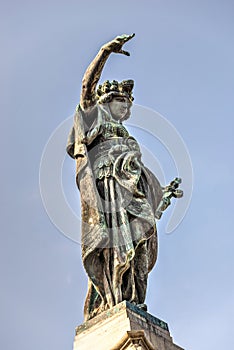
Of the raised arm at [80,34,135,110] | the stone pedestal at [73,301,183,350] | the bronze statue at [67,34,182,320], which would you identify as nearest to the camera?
the stone pedestal at [73,301,183,350]

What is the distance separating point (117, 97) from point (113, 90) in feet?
0.45

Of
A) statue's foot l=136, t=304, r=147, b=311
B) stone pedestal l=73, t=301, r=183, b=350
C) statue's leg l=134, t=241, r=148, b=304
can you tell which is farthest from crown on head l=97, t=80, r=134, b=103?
stone pedestal l=73, t=301, r=183, b=350

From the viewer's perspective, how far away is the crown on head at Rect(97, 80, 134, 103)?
35.4 feet

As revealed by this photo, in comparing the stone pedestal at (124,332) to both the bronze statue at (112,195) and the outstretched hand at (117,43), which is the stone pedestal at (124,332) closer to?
the bronze statue at (112,195)

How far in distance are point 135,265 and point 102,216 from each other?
2.71 feet

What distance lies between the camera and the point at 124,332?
7945 mm

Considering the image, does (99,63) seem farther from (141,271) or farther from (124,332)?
(124,332)

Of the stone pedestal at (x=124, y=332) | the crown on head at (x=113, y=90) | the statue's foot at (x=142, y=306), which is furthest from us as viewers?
the crown on head at (x=113, y=90)

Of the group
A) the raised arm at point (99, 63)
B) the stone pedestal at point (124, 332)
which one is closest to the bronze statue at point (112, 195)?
the raised arm at point (99, 63)

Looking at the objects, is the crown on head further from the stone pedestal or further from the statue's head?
the stone pedestal

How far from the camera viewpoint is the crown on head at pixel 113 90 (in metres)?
10.8

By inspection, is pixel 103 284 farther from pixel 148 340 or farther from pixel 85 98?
pixel 85 98

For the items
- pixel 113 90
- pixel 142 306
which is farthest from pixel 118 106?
pixel 142 306

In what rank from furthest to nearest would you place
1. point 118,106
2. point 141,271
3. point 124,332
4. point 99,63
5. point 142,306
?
point 118,106 < point 99,63 < point 141,271 < point 142,306 < point 124,332
